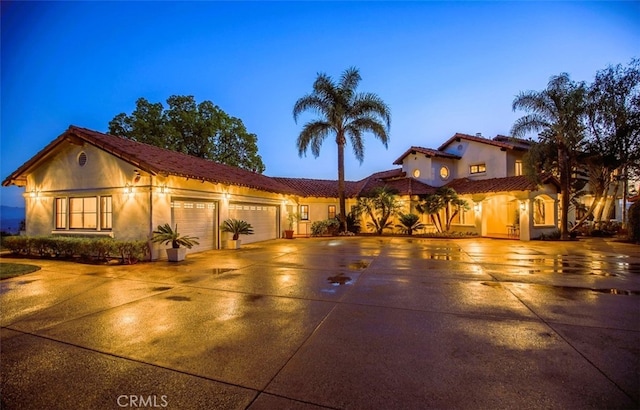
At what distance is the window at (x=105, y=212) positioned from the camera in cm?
1252

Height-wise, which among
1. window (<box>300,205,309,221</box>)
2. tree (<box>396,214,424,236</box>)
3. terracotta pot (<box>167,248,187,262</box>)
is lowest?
terracotta pot (<box>167,248,187,262</box>)

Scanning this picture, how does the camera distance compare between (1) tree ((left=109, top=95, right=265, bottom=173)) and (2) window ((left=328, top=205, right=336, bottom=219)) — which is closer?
(2) window ((left=328, top=205, right=336, bottom=219))

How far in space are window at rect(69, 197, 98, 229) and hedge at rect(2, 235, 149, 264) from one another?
1.34 meters

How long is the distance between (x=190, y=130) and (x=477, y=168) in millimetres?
26273

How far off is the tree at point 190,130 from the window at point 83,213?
45.2 ft

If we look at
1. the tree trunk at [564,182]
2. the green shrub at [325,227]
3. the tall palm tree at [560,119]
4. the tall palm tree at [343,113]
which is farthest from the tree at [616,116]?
the green shrub at [325,227]

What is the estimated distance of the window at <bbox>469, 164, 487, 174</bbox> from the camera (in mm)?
24144

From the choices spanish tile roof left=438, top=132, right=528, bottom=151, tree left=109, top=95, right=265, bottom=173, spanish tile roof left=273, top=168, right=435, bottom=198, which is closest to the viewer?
spanish tile roof left=438, top=132, right=528, bottom=151

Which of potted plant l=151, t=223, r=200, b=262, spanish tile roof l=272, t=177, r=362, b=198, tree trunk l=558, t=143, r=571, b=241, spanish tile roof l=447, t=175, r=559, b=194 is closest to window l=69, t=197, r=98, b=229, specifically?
potted plant l=151, t=223, r=200, b=262

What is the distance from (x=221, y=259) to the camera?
1152 centimetres

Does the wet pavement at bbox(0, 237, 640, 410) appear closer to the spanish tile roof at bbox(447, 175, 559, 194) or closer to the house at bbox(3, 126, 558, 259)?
the house at bbox(3, 126, 558, 259)

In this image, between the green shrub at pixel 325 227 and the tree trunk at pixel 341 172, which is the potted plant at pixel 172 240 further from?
the tree trunk at pixel 341 172

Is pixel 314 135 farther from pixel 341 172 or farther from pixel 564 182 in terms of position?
pixel 564 182

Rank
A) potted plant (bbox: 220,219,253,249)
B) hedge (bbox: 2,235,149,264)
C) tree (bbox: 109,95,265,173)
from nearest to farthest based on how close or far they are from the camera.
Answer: hedge (bbox: 2,235,149,264) → potted plant (bbox: 220,219,253,249) → tree (bbox: 109,95,265,173)
